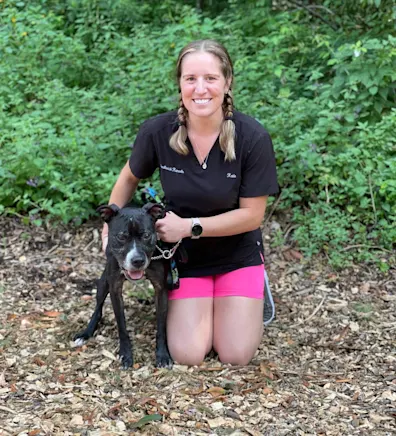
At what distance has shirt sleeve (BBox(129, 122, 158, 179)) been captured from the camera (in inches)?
161

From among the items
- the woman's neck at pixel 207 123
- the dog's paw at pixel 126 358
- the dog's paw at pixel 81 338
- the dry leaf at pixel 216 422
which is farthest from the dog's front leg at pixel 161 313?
the woman's neck at pixel 207 123

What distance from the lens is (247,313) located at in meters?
4.21

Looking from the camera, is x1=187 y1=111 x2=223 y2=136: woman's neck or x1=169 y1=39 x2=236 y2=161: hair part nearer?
x1=169 y1=39 x2=236 y2=161: hair part

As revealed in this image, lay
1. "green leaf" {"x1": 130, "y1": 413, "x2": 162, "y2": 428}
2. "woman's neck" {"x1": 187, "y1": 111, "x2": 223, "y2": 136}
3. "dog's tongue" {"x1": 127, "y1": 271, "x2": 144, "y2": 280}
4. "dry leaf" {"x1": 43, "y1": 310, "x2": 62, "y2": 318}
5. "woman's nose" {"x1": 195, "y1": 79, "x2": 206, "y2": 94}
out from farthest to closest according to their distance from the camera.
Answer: "dry leaf" {"x1": 43, "y1": 310, "x2": 62, "y2": 318}, "woman's neck" {"x1": 187, "y1": 111, "x2": 223, "y2": 136}, "woman's nose" {"x1": 195, "y1": 79, "x2": 206, "y2": 94}, "dog's tongue" {"x1": 127, "y1": 271, "x2": 144, "y2": 280}, "green leaf" {"x1": 130, "y1": 413, "x2": 162, "y2": 428}

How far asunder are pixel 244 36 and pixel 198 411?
16.7 feet

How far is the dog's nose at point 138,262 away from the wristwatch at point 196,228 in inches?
19.3

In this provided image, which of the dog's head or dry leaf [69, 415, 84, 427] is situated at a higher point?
the dog's head

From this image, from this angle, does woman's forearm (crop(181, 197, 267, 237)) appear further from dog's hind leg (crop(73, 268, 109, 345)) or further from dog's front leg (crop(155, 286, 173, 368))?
dog's hind leg (crop(73, 268, 109, 345))

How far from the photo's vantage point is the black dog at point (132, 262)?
353 centimetres

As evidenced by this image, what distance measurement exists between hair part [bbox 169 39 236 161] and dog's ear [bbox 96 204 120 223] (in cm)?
62

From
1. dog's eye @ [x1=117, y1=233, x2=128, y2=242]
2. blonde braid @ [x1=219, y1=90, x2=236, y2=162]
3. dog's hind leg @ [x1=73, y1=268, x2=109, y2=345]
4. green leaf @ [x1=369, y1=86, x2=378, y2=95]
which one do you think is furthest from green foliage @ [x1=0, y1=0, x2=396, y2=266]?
dog's eye @ [x1=117, y1=233, x2=128, y2=242]

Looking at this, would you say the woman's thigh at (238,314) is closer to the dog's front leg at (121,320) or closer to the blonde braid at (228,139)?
the dog's front leg at (121,320)

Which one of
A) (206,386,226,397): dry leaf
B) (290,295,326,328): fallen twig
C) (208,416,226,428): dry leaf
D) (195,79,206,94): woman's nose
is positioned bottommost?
(290,295,326,328): fallen twig

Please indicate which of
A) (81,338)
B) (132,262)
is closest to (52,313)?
(81,338)
